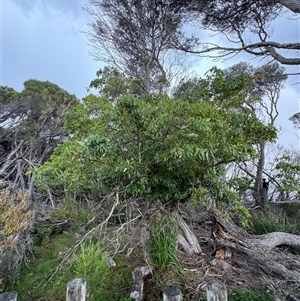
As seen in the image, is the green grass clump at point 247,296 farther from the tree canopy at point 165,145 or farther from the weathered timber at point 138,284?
the tree canopy at point 165,145

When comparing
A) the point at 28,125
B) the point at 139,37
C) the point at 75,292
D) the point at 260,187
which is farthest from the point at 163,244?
the point at 28,125

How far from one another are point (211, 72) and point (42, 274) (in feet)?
11.8

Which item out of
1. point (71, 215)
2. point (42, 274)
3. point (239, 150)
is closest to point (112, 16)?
point (71, 215)

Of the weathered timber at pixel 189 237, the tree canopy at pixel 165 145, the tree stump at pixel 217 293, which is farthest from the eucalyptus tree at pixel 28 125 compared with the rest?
the tree stump at pixel 217 293

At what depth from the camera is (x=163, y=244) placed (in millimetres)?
2734

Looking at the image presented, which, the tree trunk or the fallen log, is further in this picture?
the tree trunk

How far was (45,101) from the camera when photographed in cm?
785

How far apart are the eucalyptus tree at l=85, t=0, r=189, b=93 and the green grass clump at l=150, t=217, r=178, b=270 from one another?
10.3 feet

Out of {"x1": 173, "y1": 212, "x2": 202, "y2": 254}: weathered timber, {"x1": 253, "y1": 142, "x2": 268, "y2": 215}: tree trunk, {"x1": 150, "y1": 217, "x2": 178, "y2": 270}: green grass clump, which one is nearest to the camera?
{"x1": 150, "y1": 217, "x2": 178, "y2": 270}: green grass clump

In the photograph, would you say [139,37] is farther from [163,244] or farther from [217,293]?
[217,293]

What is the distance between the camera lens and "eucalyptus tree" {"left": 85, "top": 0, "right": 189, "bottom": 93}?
5285 millimetres

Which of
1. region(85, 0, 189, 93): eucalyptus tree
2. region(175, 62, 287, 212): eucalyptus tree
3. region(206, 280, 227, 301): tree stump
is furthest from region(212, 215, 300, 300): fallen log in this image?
region(85, 0, 189, 93): eucalyptus tree

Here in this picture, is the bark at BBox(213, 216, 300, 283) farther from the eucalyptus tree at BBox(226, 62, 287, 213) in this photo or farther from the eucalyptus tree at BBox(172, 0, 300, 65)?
the eucalyptus tree at BBox(172, 0, 300, 65)

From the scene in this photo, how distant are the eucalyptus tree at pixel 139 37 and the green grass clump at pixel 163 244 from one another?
3.15m
